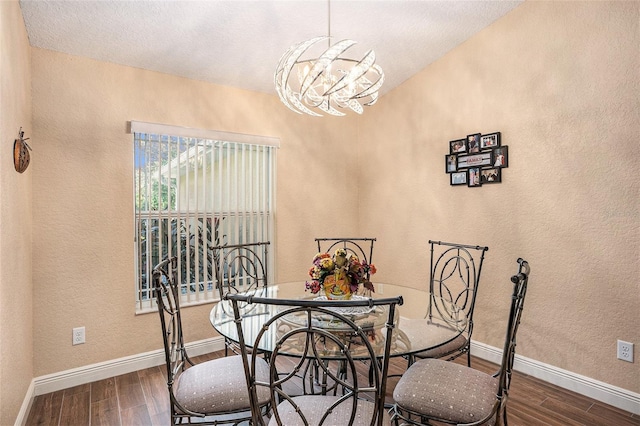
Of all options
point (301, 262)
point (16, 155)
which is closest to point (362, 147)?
point (301, 262)

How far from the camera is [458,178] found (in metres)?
3.28

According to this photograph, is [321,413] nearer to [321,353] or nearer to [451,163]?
[321,353]

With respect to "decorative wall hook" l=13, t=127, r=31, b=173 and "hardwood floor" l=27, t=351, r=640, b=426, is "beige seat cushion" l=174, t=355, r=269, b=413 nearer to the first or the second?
"hardwood floor" l=27, t=351, r=640, b=426

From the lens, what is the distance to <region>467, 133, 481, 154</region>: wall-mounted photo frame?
3123 millimetres

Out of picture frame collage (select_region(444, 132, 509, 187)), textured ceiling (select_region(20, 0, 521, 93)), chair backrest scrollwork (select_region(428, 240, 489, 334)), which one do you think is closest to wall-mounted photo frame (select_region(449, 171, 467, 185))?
picture frame collage (select_region(444, 132, 509, 187))

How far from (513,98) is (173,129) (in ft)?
8.95

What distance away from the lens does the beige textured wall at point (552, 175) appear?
234cm

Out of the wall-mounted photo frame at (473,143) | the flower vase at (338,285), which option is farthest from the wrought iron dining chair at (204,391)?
the wall-mounted photo frame at (473,143)

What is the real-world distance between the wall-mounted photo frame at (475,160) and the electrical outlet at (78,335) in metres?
3.25

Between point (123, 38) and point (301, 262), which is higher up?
point (123, 38)

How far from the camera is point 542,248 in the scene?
9.00ft

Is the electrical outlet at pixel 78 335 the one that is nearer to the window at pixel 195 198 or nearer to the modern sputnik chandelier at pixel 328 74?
the window at pixel 195 198

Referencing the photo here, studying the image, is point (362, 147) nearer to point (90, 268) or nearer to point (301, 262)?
point (301, 262)

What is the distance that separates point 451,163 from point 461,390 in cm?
214
